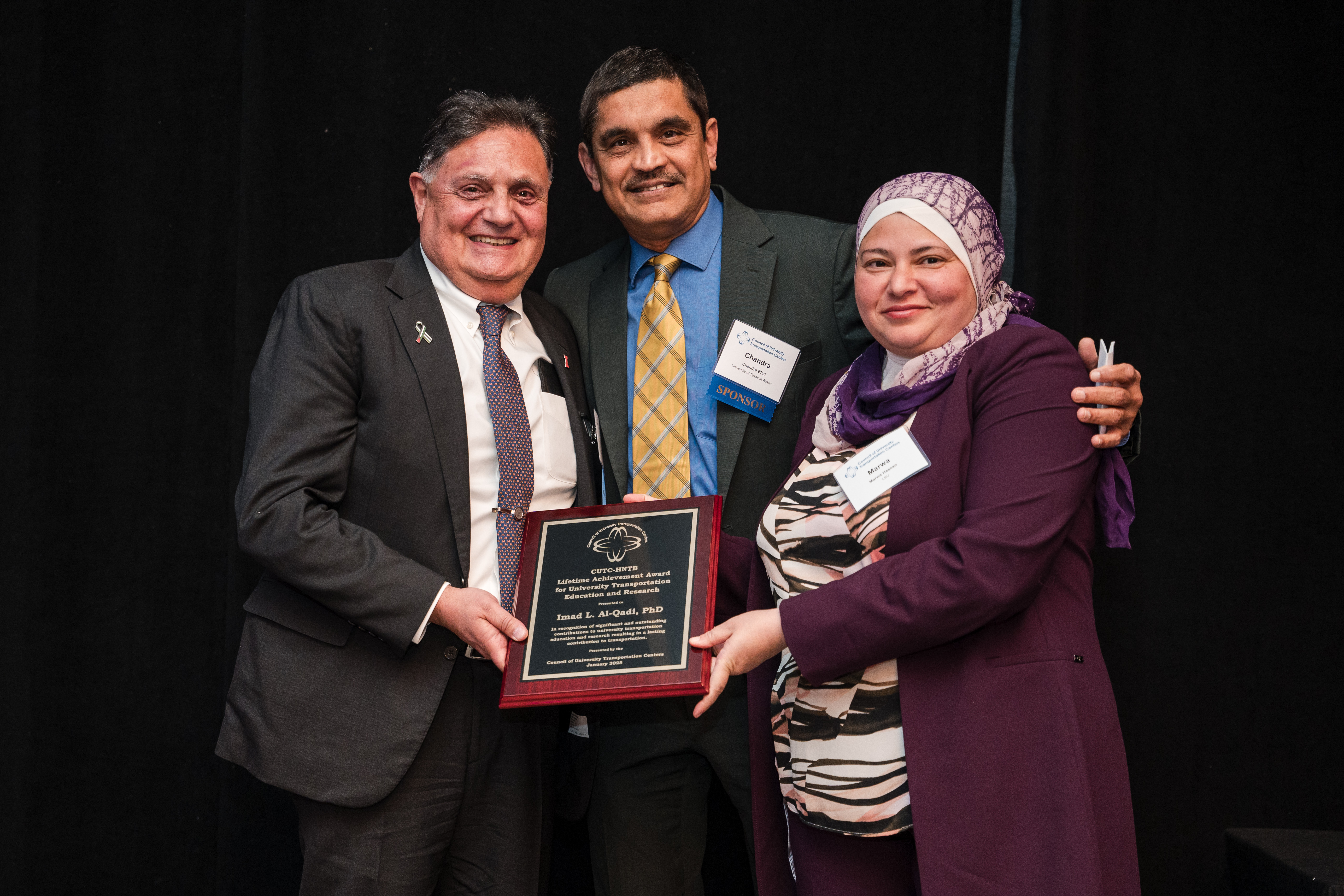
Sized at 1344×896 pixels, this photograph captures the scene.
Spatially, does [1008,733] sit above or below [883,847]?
above

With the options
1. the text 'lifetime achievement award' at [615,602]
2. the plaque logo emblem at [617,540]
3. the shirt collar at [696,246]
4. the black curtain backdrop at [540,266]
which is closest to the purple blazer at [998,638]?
the text 'lifetime achievement award' at [615,602]

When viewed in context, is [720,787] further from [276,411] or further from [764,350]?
[276,411]

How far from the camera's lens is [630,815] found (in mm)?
2314

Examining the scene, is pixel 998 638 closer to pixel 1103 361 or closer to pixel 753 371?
pixel 1103 361

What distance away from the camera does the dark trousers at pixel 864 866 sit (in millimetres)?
1693

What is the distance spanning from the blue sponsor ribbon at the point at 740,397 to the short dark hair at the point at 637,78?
66 centimetres

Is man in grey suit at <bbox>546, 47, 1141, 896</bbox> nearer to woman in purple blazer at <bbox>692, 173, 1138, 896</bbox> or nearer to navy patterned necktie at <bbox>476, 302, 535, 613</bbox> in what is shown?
navy patterned necktie at <bbox>476, 302, 535, 613</bbox>

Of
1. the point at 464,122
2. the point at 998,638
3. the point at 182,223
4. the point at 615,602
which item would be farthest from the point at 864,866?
the point at 182,223

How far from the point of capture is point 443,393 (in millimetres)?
2113

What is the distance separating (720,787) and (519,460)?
1.16 metres

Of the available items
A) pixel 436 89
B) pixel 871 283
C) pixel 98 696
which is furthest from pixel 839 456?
pixel 98 696

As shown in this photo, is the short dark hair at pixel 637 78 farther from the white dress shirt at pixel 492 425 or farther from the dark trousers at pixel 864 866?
the dark trousers at pixel 864 866

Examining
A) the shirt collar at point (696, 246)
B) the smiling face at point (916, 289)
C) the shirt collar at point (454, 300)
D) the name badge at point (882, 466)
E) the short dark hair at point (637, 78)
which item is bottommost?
the name badge at point (882, 466)

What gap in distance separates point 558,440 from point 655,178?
0.65 metres
